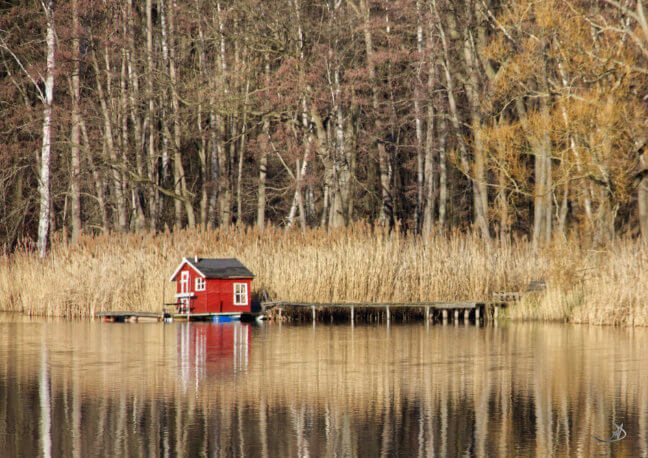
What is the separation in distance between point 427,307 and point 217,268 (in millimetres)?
4493

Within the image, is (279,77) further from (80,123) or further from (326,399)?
(326,399)

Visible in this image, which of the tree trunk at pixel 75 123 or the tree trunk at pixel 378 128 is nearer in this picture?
the tree trunk at pixel 75 123

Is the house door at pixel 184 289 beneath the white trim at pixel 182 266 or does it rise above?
beneath

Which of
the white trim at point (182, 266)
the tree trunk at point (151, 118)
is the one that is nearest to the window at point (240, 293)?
the white trim at point (182, 266)

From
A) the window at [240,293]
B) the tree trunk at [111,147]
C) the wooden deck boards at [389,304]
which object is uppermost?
the tree trunk at [111,147]

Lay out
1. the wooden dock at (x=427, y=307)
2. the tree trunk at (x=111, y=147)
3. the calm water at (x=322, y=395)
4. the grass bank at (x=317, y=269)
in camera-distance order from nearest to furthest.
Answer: the calm water at (x=322, y=395)
the wooden dock at (x=427, y=307)
the grass bank at (x=317, y=269)
the tree trunk at (x=111, y=147)

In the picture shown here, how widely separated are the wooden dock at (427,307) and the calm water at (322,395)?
3.74 m

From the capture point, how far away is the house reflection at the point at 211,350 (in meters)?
11.5

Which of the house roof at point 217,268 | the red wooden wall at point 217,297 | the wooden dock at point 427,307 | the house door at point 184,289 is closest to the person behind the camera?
the house roof at point 217,268

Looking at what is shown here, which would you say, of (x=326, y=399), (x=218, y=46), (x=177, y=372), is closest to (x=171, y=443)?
(x=326, y=399)

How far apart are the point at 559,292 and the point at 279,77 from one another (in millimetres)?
12810

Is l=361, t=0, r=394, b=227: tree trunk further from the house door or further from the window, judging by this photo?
the house door

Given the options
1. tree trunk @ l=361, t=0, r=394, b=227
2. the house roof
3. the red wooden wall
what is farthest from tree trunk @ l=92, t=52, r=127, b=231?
the red wooden wall

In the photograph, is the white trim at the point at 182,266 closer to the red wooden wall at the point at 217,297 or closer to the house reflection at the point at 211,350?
the red wooden wall at the point at 217,297
